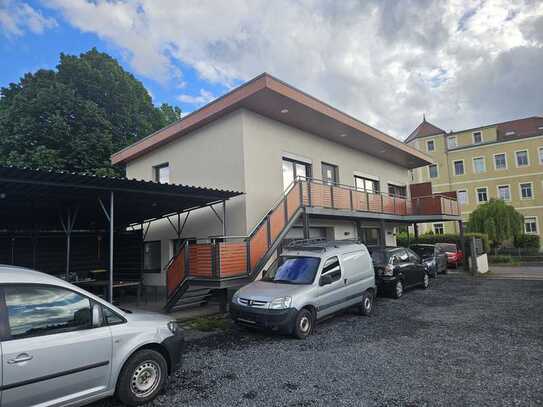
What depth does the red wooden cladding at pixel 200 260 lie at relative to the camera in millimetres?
8781

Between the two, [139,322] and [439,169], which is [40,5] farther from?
[439,169]

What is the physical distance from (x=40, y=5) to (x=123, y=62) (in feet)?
53.4

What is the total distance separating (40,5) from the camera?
40.8ft

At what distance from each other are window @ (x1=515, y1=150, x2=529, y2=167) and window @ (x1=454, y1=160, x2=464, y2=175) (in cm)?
563

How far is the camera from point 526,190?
38.3 meters

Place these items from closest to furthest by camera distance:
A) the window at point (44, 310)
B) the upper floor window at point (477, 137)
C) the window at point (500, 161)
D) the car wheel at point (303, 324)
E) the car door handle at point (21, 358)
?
the car door handle at point (21, 358)
the window at point (44, 310)
the car wheel at point (303, 324)
the window at point (500, 161)
the upper floor window at point (477, 137)

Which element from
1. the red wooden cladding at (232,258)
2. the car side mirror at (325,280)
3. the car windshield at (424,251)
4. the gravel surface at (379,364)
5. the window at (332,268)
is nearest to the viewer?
the gravel surface at (379,364)

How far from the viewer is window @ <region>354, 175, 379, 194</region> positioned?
57.0 feet

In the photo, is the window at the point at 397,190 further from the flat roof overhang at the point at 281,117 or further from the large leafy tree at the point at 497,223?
the large leafy tree at the point at 497,223

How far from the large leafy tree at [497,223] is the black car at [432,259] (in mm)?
13251

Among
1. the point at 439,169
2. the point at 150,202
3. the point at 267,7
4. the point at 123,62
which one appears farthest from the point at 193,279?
the point at 439,169

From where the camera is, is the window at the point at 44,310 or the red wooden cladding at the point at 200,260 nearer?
the window at the point at 44,310

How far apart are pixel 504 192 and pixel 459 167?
5672mm

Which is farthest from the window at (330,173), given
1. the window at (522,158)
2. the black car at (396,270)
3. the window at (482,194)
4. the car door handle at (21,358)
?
the window at (522,158)
